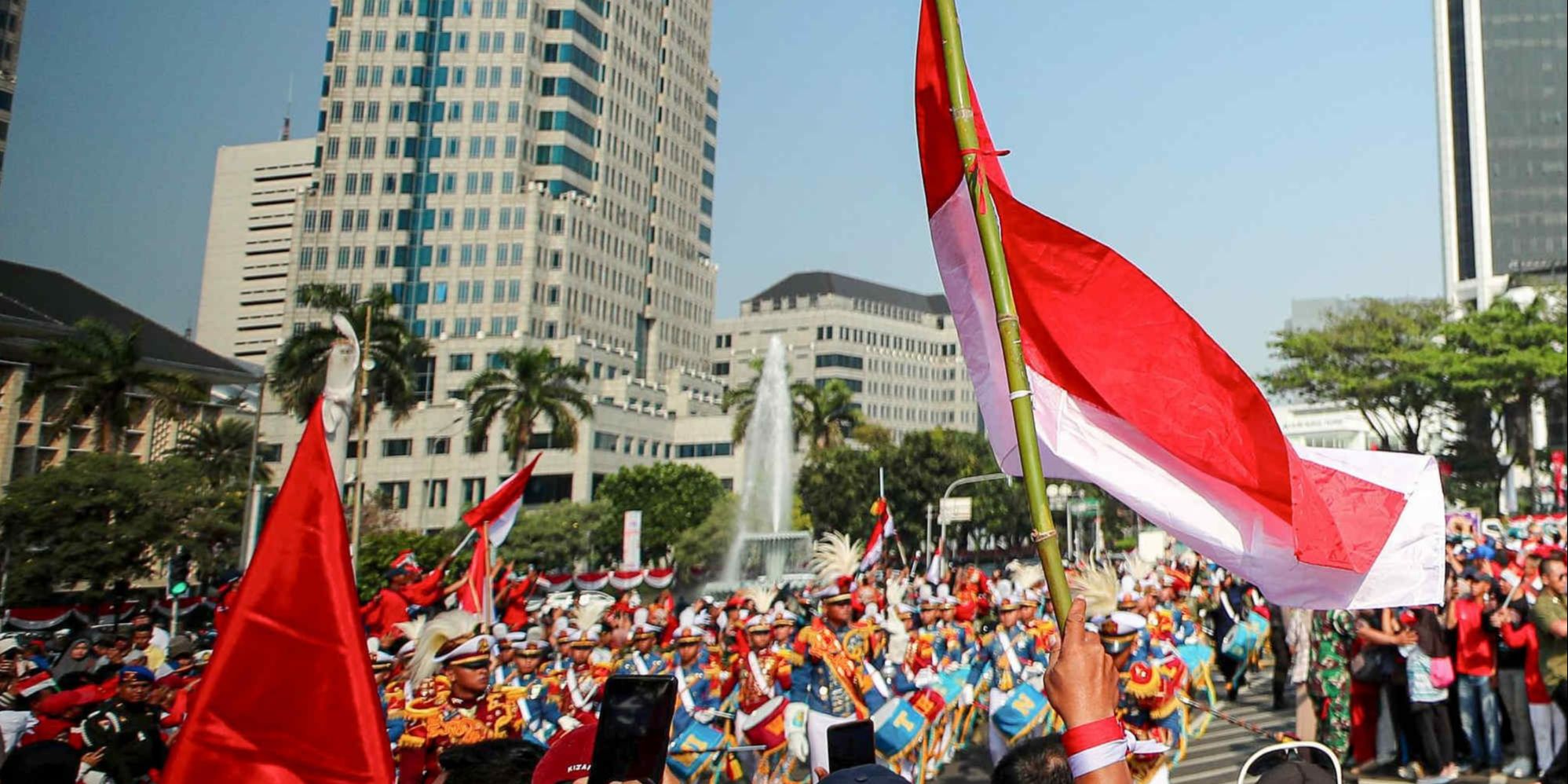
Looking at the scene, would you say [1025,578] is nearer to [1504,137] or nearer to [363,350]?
[363,350]

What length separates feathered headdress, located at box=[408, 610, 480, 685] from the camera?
27.5 ft

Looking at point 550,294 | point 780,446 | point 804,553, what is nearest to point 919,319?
point 550,294

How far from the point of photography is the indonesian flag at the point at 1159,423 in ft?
13.3

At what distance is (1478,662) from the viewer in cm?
1101

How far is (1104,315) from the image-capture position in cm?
430

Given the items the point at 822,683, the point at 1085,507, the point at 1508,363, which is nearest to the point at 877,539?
the point at 822,683

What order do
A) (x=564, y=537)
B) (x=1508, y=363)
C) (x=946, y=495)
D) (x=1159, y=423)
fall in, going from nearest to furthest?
1. (x=1159, y=423)
2. (x=1508, y=363)
3. (x=946, y=495)
4. (x=564, y=537)

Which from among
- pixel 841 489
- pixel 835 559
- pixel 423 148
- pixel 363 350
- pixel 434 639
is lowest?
pixel 434 639

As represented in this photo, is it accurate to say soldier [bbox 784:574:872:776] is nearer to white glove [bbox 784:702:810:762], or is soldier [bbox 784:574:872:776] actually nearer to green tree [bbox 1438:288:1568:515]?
white glove [bbox 784:702:810:762]

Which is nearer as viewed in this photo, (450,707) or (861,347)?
(450,707)

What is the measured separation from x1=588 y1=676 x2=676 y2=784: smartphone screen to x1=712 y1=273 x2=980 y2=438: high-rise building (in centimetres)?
12827

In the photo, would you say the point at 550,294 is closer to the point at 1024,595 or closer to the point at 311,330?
the point at 311,330

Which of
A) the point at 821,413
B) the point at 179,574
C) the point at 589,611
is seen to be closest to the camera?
the point at 589,611

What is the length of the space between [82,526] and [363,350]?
13590 millimetres
